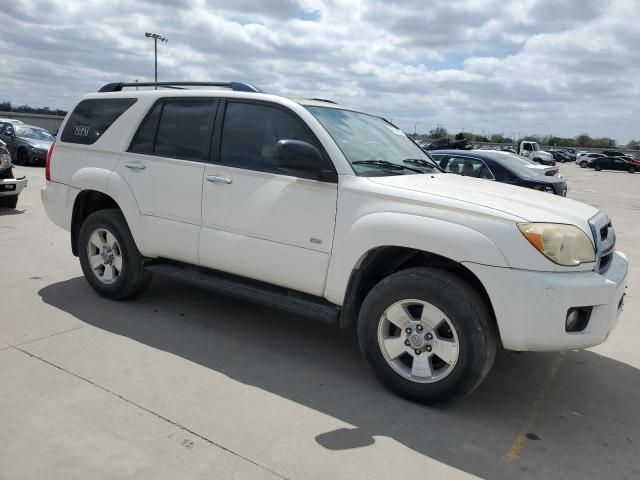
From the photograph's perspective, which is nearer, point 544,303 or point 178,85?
point 544,303

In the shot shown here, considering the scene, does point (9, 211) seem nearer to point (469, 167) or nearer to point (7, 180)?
point (7, 180)

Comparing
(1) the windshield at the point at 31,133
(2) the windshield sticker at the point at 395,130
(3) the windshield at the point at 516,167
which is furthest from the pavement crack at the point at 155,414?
(1) the windshield at the point at 31,133

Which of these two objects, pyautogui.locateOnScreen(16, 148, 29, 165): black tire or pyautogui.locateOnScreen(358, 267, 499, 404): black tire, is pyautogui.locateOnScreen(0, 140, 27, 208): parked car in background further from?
pyautogui.locateOnScreen(16, 148, 29, 165): black tire

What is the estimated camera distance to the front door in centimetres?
380

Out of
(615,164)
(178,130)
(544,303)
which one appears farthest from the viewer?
(615,164)

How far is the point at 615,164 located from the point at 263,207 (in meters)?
53.2

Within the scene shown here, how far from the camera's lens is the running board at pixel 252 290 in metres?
3.83

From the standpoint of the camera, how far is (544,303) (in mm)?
3061

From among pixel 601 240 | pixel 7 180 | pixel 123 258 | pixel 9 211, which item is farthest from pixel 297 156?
pixel 9 211

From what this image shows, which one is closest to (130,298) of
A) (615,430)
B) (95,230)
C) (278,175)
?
(95,230)

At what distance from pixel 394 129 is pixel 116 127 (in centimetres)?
250

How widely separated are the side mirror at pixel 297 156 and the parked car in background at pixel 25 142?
56.2ft

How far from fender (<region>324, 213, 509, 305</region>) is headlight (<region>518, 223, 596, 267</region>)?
0.69ft

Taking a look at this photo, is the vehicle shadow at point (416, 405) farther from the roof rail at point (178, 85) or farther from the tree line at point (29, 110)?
the tree line at point (29, 110)
